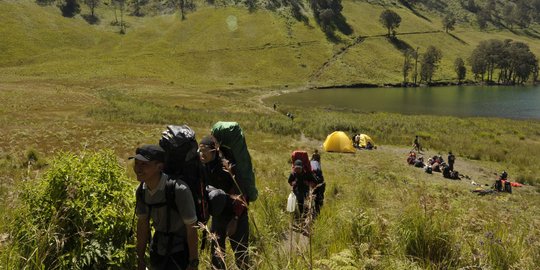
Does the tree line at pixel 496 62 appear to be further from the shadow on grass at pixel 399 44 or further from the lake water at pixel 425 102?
the lake water at pixel 425 102

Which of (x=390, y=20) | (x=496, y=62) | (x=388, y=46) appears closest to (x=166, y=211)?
(x=496, y=62)

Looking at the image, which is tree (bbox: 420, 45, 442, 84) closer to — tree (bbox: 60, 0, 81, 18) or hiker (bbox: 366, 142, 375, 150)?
hiker (bbox: 366, 142, 375, 150)

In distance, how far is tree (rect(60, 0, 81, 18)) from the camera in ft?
460

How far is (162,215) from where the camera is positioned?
4.41 m

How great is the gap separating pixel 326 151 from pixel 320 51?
109m

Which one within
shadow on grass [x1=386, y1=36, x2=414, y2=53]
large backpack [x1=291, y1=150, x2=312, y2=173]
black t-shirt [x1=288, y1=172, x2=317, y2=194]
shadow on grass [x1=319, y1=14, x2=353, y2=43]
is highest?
shadow on grass [x1=319, y1=14, x2=353, y2=43]

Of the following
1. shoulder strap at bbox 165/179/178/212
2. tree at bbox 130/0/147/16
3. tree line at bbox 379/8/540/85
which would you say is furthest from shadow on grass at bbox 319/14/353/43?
shoulder strap at bbox 165/179/178/212

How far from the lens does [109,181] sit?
467 centimetres

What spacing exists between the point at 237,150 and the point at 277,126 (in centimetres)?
3469

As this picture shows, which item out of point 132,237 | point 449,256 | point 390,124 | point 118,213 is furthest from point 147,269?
point 390,124

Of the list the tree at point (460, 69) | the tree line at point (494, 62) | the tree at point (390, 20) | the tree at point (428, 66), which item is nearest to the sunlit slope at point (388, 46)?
the tree at point (460, 69)

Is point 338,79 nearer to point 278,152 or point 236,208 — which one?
point 278,152

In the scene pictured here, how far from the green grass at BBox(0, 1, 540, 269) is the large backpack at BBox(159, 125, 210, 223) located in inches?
31.5

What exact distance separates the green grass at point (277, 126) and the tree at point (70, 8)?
134 inches
